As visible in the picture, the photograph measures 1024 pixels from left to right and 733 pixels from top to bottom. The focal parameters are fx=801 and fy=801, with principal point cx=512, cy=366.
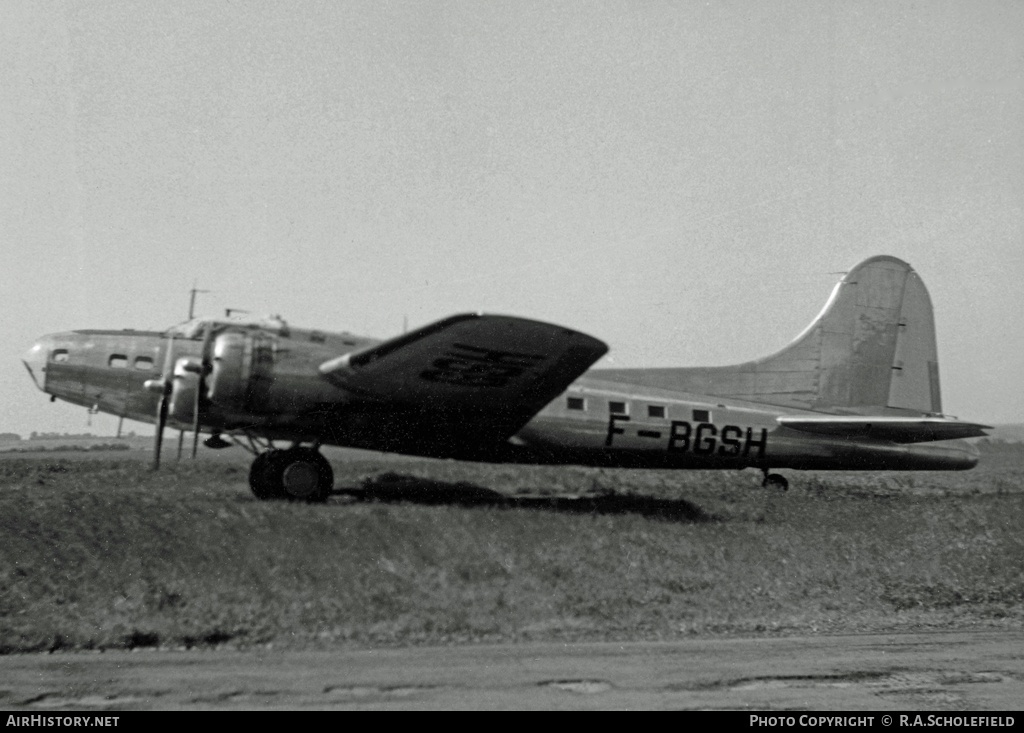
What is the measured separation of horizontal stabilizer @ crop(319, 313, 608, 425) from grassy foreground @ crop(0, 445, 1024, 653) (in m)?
1.61

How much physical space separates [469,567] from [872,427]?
9.37 meters

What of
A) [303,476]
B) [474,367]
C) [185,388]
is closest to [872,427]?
[474,367]

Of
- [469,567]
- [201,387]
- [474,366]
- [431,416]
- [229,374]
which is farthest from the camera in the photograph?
[431,416]

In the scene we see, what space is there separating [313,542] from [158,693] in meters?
4.20

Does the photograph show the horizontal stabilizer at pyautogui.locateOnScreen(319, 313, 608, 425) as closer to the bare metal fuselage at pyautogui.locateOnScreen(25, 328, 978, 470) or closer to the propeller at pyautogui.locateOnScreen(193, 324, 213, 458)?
the bare metal fuselage at pyautogui.locateOnScreen(25, 328, 978, 470)

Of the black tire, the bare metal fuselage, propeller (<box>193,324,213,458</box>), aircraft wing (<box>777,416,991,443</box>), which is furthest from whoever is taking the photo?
aircraft wing (<box>777,416,991,443</box>)

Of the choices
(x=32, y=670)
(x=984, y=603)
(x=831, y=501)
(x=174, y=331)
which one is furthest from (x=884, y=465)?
(x=32, y=670)

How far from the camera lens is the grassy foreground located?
8.02m

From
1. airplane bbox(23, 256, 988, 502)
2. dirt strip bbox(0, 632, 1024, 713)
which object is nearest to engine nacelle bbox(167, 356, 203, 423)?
airplane bbox(23, 256, 988, 502)

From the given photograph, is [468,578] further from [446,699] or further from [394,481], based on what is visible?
[394,481]

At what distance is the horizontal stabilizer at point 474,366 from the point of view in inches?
420

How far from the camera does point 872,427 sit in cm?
1536

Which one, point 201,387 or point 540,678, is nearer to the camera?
point 540,678

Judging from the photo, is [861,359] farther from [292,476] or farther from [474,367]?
[292,476]
